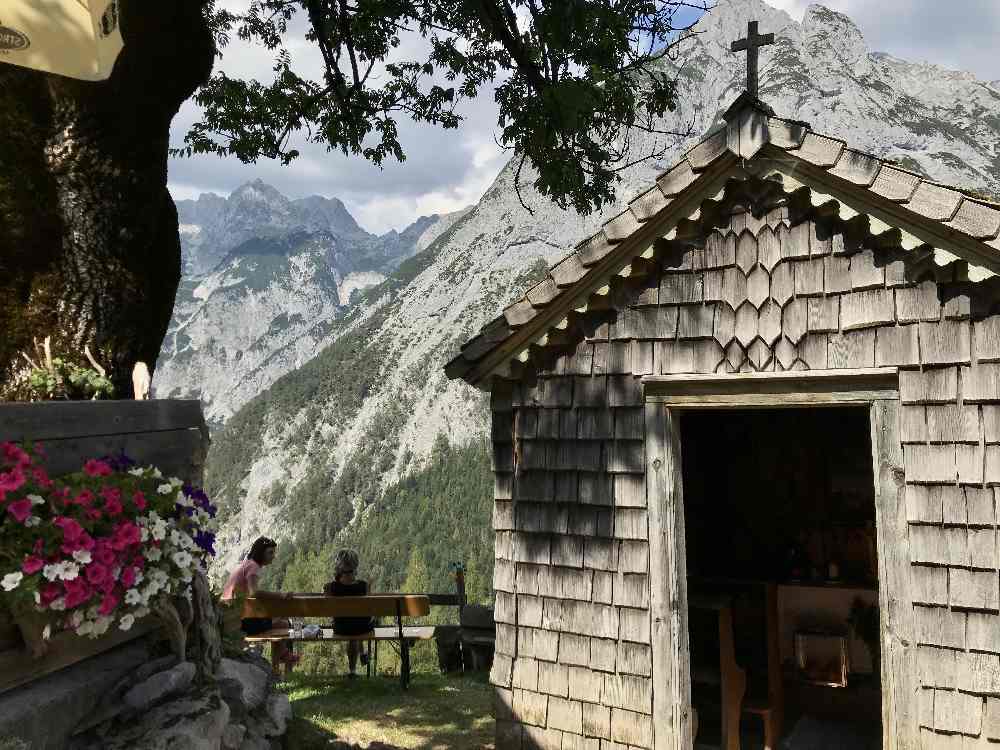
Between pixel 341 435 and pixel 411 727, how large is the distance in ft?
470

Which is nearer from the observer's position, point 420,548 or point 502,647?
point 502,647

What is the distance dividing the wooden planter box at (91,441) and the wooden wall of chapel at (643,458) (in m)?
2.40

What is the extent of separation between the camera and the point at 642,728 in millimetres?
5098

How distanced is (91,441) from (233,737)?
2.05 metres

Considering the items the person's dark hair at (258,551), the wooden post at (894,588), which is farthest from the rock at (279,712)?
the wooden post at (894,588)

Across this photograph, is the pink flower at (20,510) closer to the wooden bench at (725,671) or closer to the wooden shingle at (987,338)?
the wooden bench at (725,671)

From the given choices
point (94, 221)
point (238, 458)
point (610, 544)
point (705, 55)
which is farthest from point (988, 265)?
point (705, 55)

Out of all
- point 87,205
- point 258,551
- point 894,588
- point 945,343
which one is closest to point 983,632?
point 894,588

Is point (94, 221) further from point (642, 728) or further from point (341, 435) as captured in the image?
point (341, 435)

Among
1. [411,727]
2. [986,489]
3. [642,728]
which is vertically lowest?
[411,727]

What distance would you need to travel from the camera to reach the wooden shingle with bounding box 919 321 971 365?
4.25m

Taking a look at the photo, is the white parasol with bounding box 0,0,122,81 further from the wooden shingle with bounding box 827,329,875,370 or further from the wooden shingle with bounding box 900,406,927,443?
the wooden shingle with bounding box 900,406,927,443

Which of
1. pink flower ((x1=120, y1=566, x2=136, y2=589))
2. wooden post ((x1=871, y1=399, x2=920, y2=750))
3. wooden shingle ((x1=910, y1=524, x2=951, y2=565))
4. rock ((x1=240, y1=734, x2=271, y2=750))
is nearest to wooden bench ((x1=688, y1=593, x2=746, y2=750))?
wooden post ((x1=871, y1=399, x2=920, y2=750))

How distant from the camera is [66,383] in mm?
5074
